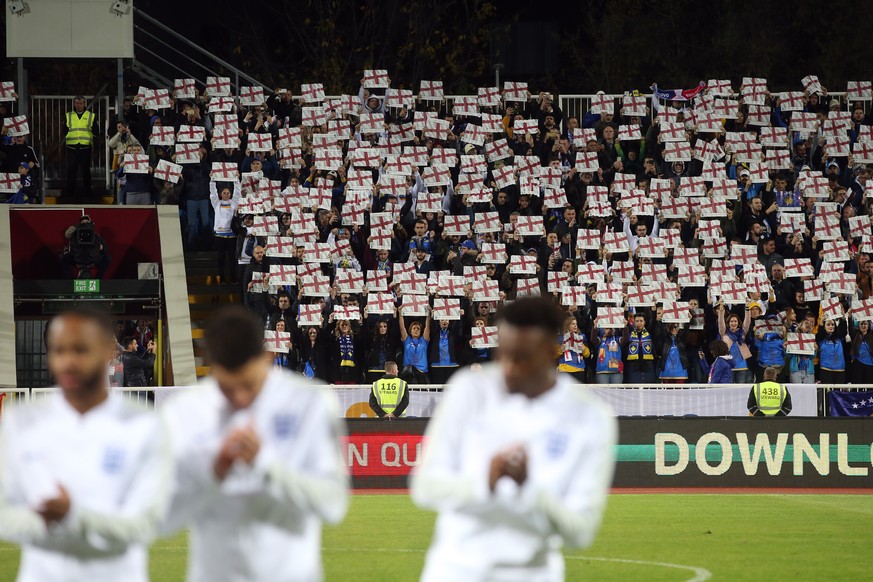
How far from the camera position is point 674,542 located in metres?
15.0

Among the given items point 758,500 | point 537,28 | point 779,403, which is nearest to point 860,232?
point 779,403

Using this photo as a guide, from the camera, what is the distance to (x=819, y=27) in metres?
48.9

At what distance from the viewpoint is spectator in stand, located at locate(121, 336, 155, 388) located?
76.6 feet

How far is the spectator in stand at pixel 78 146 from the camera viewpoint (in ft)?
91.4

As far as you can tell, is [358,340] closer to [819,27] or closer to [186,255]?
[186,255]

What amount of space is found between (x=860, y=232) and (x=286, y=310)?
10.8 metres

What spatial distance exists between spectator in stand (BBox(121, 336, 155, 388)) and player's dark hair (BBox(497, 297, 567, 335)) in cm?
1883

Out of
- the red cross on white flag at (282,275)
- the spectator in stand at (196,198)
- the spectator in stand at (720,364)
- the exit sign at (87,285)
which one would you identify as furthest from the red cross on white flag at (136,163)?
the spectator in stand at (720,364)

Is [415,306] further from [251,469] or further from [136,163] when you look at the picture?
[251,469]

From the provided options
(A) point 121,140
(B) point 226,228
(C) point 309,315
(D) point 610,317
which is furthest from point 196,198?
(D) point 610,317

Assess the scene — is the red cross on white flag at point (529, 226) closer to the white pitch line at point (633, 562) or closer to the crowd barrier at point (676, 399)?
the crowd barrier at point (676, 399)

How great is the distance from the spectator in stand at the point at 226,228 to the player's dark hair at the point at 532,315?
71.0 ft

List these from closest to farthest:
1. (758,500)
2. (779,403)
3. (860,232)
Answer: (758,500) < (779,403) < (860,232)

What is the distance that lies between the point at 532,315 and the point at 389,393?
15516mm
